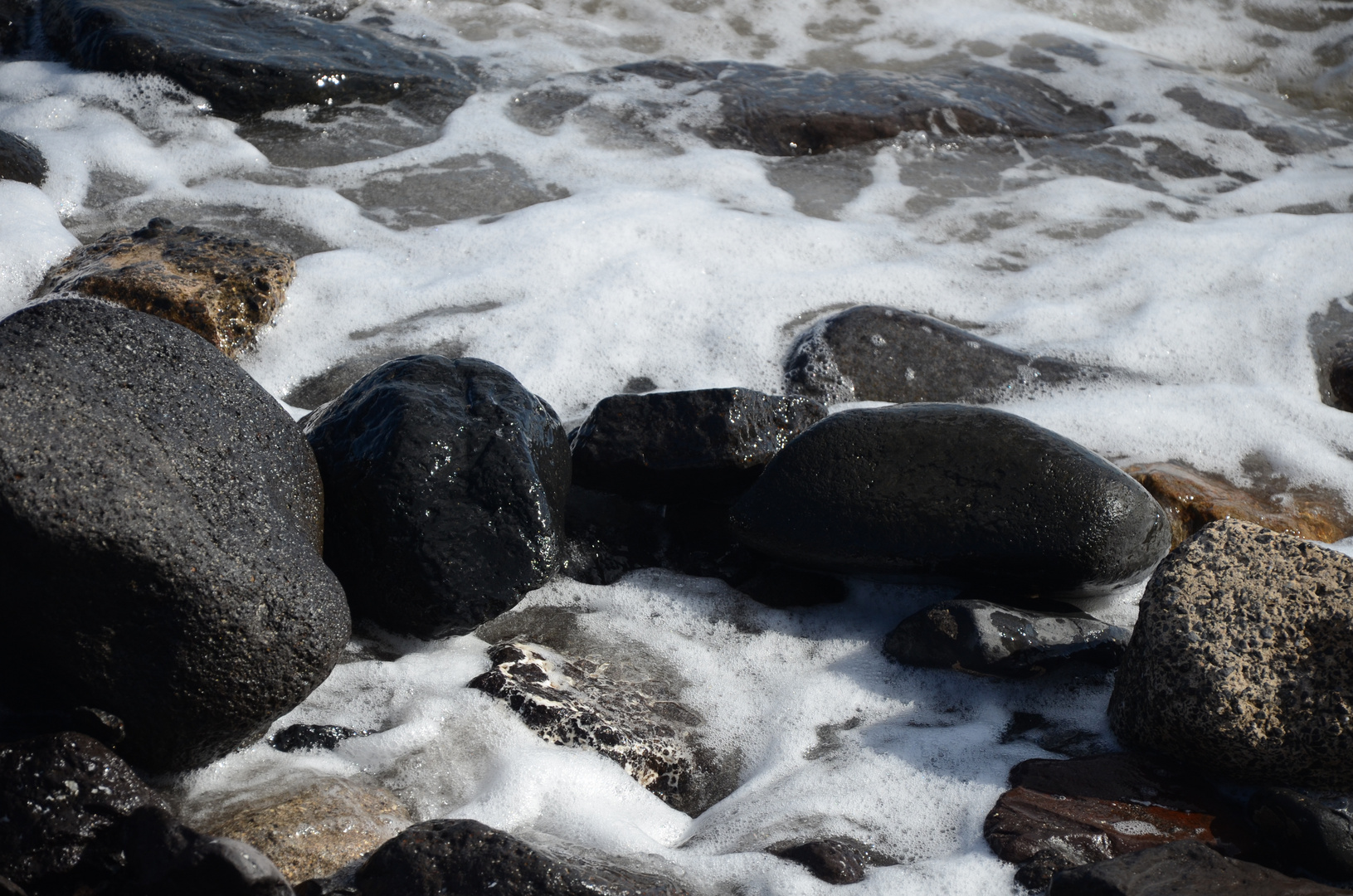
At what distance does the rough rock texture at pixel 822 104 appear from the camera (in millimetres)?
6469

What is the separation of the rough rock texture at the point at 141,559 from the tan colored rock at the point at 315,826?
0.70ft

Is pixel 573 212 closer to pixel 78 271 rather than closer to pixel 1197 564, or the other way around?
pixel 78 271

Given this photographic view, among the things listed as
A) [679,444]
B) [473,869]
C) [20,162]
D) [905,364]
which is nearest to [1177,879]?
[473,869]

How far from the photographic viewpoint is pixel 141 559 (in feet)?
7.25

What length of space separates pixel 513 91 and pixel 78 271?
3.33 metres

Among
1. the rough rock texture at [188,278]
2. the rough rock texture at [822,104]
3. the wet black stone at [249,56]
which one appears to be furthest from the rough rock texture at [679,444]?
the wet black stone at [249,56]

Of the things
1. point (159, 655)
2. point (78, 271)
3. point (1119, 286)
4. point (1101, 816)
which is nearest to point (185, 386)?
point (159, 655)

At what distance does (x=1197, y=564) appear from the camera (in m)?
2.72

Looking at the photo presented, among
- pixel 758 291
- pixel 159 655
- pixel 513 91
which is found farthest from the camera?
pixel 513 91

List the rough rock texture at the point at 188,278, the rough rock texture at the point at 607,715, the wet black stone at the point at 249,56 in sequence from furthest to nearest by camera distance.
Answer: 1. the wet black stone at the point at 249,56
2. the rough rock texture at the point at 188,278
3. the rough rock texture at the point at 607,715

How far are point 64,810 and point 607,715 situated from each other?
122 centimetres

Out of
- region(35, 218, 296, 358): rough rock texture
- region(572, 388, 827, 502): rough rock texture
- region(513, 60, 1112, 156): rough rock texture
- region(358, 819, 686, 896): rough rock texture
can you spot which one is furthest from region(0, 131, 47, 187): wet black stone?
region(358, 819, 686, 896): rough rock texture

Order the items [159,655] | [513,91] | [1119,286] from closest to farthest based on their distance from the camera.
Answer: [159,655], [1119,286], [513,91]

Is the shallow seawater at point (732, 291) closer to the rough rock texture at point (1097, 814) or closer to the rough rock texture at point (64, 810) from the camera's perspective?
the rough rock texture at point (1097, 814)
